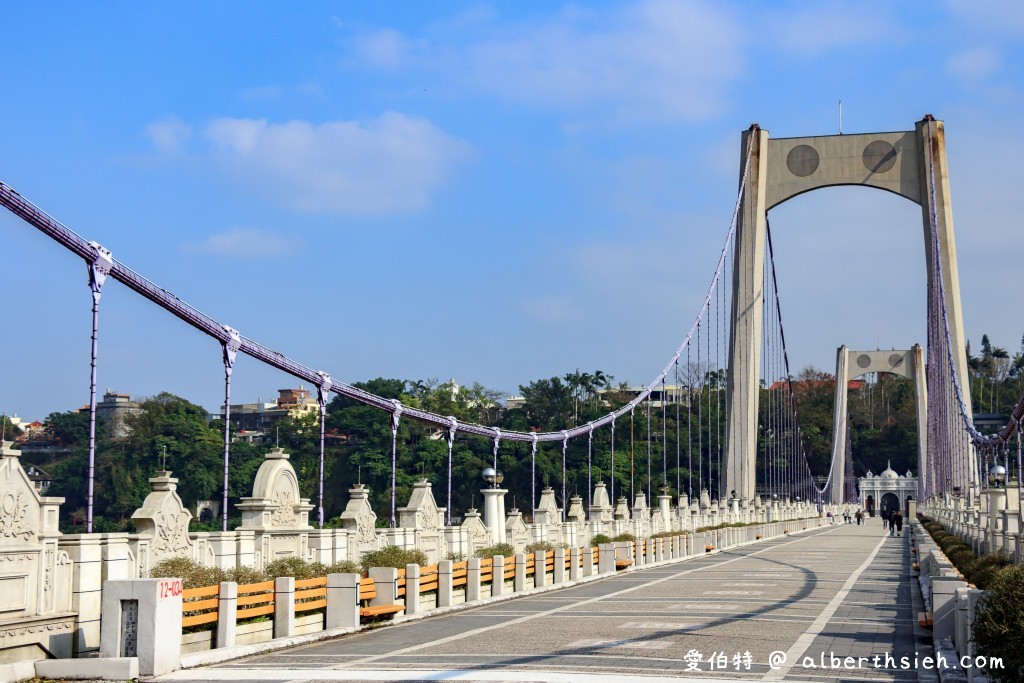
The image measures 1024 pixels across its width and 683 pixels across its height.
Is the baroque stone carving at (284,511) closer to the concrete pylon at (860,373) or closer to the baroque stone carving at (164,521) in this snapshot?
the baroque stone carving at (164,521)

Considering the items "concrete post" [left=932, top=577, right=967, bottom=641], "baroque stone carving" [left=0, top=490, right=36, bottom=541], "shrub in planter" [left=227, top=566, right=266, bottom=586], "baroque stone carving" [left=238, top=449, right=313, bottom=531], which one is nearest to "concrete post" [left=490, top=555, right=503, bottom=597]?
Answer: "baroque stone carving" [left=238, top=449, right=313, bottom=531]

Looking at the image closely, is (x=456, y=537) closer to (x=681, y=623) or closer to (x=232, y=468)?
(x=681, y=623)

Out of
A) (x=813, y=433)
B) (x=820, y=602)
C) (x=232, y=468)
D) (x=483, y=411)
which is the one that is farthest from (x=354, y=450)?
(x=813, y=433)

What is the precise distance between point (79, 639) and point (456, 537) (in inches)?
631

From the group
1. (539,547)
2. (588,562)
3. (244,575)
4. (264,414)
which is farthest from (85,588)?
(264,414)

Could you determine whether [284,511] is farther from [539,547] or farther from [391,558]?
[539,547]

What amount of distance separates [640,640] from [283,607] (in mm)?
5699

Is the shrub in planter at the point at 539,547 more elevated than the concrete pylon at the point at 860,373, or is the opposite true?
the concrete pylon at the point at 860,373

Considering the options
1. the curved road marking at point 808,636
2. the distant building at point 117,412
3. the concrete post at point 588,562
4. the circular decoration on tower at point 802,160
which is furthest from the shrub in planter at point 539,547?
the distant building at point 117,412

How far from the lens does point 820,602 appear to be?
27.7 metres

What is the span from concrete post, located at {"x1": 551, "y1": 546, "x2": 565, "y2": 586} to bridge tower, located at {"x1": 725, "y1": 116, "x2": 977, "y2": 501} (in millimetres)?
39728

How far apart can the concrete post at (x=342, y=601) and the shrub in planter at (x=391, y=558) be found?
410 centimetres

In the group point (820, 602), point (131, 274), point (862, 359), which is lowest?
point (820, 602)

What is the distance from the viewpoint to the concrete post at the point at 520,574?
1227 inches
